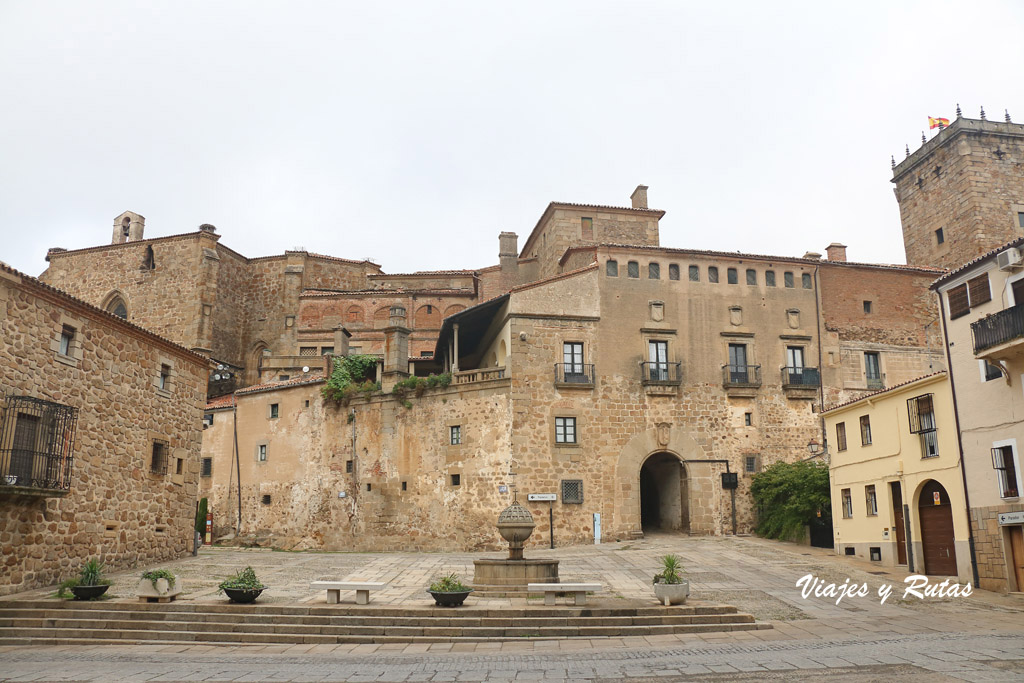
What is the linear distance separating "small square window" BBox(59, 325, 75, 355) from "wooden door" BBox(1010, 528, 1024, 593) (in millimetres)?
22694

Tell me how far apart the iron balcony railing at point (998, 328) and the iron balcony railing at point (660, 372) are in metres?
13.7

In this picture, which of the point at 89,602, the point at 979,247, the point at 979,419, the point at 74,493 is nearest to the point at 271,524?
the point at 74,493

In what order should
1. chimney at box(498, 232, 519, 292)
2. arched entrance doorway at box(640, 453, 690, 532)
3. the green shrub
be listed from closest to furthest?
1. the green shrub
2. arched entrance doorway at box(640, 453, 690, 532)
3. chimney at box(498, 232, 519, 292)

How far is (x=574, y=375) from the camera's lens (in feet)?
102

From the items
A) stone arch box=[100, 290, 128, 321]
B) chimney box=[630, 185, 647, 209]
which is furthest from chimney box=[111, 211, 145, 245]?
chimney box=[630, 185, 647, 209]

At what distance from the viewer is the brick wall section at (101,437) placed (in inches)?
671

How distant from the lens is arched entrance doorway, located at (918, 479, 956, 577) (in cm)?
2070

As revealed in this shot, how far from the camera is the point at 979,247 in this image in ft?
131

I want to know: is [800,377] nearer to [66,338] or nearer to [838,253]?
[838,253]

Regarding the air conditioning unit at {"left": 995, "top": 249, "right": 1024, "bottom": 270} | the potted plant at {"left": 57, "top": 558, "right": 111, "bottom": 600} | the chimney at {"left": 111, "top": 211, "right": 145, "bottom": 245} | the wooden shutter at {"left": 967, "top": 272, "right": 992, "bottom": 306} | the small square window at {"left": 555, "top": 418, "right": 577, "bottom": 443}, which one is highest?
the chimney at {"left": 111, "top": 211, "right": 145, "bottom": 245}

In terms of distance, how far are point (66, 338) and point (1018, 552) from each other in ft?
75.2

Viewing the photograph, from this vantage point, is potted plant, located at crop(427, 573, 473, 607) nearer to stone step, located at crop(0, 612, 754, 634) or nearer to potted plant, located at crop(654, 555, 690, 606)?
stone step, located at crop(0, 612, 754, 634)

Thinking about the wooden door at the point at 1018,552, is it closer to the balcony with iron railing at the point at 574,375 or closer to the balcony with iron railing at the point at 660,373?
the balcony with iron railing at the point at 660,373

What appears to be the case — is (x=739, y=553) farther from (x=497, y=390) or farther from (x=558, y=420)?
(x=497, y=390)
